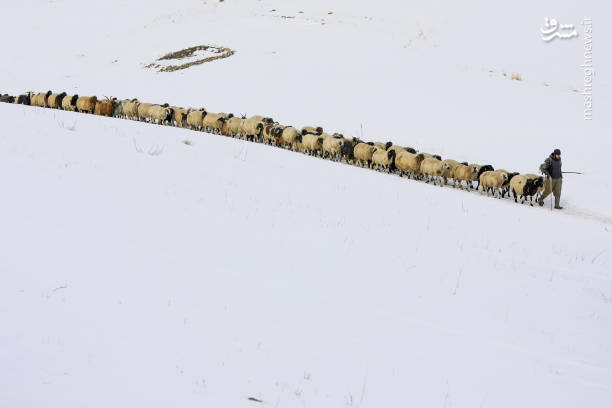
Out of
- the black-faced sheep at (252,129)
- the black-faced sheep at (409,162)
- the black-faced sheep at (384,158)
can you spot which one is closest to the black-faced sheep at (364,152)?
the black-faced sheep at (384,158)

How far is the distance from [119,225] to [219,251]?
1.42 metres

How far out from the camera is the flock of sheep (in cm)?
1648

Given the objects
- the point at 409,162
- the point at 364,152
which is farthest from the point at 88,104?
the point at 409,162

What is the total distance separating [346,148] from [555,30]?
28032mm

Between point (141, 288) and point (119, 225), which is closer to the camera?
point (141, 288)

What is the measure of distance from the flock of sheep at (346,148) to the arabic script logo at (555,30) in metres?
24.3

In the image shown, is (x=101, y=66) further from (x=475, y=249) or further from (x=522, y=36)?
(x=475, y=249)

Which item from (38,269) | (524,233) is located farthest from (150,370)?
(524,233)

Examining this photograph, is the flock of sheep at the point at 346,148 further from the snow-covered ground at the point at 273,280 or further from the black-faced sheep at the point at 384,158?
the snow-covered ground at the point at 273,280

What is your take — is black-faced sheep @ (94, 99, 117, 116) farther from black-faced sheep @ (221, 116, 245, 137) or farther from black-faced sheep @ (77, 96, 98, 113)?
black-faced sheep @ (221, 116, 245, 137)

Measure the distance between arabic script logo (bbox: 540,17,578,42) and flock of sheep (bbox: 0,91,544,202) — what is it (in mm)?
24293

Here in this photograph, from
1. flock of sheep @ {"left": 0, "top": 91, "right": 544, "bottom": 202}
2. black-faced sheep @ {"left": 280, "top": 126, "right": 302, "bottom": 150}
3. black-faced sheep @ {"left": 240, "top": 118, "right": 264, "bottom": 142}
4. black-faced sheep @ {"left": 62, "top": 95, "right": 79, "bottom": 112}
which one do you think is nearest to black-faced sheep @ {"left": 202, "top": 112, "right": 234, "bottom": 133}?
flock of sheep @ {"left": 0, "top": 91, "right": 544, "bottom": 202}

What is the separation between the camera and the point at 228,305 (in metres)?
5.98

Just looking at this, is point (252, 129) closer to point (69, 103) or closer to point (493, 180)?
point (493, 180)
